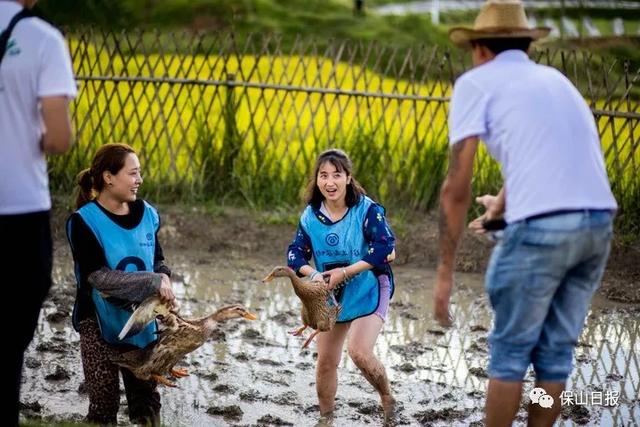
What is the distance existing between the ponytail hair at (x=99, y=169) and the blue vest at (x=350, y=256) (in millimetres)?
1000

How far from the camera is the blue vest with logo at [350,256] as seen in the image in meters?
4.94

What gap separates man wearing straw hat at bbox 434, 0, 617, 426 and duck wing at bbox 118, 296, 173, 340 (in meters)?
1.24

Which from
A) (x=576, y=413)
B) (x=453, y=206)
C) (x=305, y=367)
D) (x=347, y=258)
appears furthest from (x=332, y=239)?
(x=576, y=413)

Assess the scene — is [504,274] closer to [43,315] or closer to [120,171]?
[120,171]

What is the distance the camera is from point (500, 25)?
368 centimetres

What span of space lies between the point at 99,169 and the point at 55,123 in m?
1.15

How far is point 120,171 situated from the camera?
4.49m

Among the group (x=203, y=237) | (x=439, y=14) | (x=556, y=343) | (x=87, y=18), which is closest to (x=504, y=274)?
(x=556, y=343)

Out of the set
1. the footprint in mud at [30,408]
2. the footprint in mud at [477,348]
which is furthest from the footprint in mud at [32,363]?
the footprint in mud at [477,348]

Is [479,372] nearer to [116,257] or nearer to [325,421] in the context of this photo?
[325,421]

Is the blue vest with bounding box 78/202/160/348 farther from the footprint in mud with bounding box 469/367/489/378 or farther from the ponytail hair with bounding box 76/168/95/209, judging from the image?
the footprint in mud with bounding box 469/367/489/378

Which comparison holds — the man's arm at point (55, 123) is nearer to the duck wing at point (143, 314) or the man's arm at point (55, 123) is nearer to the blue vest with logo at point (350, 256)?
the duck wing at point (143, 314)

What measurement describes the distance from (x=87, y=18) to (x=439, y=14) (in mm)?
7241

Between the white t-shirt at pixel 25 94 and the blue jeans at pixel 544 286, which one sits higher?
the white t-shirt at pixel 25 94
